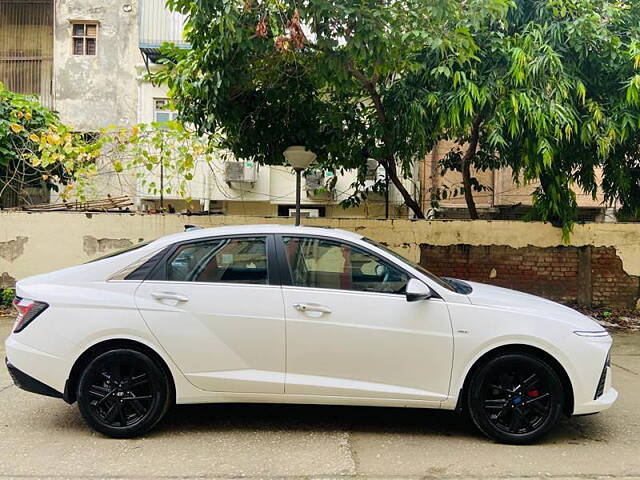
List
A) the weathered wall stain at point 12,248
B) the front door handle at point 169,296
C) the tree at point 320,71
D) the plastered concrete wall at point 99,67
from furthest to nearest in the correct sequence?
the plastered concrete wall at point 99,67
the weathered wall stain at point 12,248
the tree at point 320,71
the front door handle at point 169,296

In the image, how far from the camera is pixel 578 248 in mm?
8898

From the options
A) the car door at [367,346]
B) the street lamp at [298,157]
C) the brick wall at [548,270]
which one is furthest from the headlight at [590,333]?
the brick wall at [548,270]

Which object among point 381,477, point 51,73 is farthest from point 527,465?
point 51,73

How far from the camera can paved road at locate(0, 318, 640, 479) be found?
3416 mm

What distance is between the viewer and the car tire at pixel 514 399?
149 inches

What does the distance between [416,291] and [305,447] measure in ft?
4.51

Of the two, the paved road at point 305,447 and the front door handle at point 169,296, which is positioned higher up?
the front door handle at point 169,296

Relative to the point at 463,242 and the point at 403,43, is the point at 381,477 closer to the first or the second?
the point at 403,43

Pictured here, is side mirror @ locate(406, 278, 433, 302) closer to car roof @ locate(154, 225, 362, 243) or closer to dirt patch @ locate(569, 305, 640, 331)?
car roof @ locate(154, 225, 362, 243)

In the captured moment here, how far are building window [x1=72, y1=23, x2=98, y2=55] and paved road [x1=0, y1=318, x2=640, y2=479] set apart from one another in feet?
41.9

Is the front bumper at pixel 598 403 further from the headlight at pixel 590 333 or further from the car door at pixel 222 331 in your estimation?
the car door at pixel 222 331

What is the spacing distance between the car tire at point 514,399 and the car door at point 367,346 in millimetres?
271

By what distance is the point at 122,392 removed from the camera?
3.84 meters

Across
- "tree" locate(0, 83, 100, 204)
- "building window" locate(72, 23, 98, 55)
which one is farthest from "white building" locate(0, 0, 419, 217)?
"tree" locate(0, 83, 100, 204)
